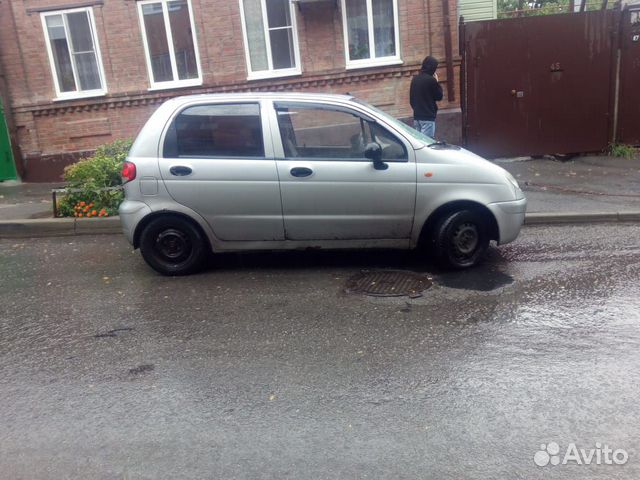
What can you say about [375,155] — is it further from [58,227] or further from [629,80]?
[629,80]

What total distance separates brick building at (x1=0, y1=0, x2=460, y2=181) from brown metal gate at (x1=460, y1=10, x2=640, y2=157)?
0.74 meters

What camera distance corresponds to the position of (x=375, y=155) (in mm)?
5805

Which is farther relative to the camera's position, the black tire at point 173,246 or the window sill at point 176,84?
the window sill at point 176,84

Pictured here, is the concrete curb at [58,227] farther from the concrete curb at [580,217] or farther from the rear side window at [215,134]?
the concrete curb at [580,217]

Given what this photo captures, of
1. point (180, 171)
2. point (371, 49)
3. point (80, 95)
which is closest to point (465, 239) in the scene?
point (180, 171)

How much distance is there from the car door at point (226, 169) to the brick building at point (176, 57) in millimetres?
7060

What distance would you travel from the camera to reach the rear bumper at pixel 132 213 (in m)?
5.96

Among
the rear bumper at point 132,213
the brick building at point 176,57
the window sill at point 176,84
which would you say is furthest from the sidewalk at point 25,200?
the rear bumper at point 132,213

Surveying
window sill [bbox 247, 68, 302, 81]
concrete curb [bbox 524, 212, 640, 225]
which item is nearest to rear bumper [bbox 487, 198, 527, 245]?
concrete curb [bbox 524, 212, 640, 225]

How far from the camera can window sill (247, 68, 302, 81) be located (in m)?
12.8

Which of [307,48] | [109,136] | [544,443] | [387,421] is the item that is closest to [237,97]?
[387,421]

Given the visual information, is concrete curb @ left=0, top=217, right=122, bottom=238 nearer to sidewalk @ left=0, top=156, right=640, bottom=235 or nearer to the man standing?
sidewalk @ left=0, top=156, right=640, bottom=235

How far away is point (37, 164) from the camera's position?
1287 cm

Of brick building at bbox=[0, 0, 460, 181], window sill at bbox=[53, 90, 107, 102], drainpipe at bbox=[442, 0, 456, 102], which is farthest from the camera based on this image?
window sill at bbox=[53, 90, 107, 102]
